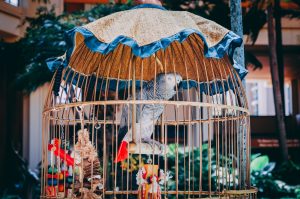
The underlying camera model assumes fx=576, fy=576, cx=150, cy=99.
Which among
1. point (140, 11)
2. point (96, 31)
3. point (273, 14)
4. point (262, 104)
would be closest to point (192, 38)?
point (140, 11)

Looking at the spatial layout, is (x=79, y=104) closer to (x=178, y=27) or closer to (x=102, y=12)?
(x=178, y=27)

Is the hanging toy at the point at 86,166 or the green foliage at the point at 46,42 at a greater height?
the green foliage at the point at 46,42

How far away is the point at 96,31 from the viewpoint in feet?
14.6

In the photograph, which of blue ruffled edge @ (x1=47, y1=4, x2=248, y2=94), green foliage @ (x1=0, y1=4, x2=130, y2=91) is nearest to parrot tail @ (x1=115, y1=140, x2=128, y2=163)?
blue ruffled edge @ (x1=47, y1=4, x2=248, y2=94)

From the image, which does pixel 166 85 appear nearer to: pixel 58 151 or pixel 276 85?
pixel 58 151

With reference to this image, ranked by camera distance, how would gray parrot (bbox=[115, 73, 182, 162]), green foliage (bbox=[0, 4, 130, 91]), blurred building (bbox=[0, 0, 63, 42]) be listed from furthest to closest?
blurred building (bbox=[0, 0, 63, 42])
green foliage (bbox=[0, 4, 130, 91])
gray parrot (bbox=[115, 73, 182, 162])

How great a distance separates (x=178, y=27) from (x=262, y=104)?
1544 cm

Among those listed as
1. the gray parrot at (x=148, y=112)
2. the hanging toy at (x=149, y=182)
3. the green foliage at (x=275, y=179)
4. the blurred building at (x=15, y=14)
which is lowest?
the green foliage at (x=275, y=179)

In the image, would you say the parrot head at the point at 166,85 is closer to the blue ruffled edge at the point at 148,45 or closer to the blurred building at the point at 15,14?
the blue ruffled edge at the point at 148,45

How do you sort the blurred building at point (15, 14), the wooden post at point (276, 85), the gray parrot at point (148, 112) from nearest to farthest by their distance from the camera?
the gray parrot at point (148, 112) → the wooden post at point (276, 85) → the blurred building at point (15, 14)

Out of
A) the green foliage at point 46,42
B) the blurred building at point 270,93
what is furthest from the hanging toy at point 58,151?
the blurred building at point 270,93

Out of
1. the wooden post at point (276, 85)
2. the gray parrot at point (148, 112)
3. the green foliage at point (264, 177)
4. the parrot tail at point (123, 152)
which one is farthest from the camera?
the wooden post at point (276, 85)

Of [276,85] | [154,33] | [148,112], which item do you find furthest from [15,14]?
[154,33]

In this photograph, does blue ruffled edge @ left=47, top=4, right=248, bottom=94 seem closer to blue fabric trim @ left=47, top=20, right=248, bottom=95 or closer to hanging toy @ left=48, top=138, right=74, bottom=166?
blue fabric trim @ left=47, top=20, right=248, bottom=95
